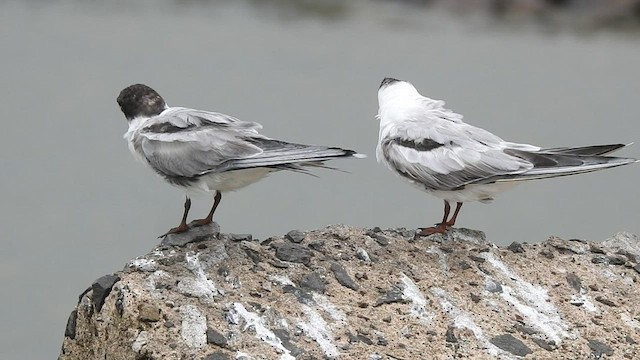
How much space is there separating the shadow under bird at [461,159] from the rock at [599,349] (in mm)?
1027

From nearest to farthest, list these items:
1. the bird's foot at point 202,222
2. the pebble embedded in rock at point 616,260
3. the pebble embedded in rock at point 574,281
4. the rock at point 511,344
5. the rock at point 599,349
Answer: the rock at point 511,344, the rock at point 599,349, the bird's foot at point 202,222, the pebble embedded in rock at point 574,281, the pebble embedded in rock at point 616,260

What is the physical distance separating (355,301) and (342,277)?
0.19m

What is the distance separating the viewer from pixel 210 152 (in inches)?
264

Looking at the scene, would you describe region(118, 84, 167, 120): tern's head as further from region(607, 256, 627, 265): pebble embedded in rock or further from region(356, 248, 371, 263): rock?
region(607, 256, 627, 265): pebble embedded in rock

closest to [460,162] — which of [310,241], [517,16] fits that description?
[310,241]

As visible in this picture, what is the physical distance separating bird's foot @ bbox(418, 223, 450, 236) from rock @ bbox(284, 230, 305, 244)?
27.4 inches

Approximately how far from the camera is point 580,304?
675 cm

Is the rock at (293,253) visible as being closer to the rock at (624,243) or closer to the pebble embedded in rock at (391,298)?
the pebble embedded in rock at (391,298)

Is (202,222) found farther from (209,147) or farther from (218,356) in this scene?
(218,356)

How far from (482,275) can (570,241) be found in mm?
901

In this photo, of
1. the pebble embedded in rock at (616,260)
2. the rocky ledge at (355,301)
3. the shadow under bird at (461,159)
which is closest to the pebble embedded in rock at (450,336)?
the rocky ledge at (355,301)

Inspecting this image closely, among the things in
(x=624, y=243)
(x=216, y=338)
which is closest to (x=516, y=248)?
(x=624, y=243)

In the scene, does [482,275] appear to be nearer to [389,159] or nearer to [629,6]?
[389,159]

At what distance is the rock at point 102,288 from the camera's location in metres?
6.23
